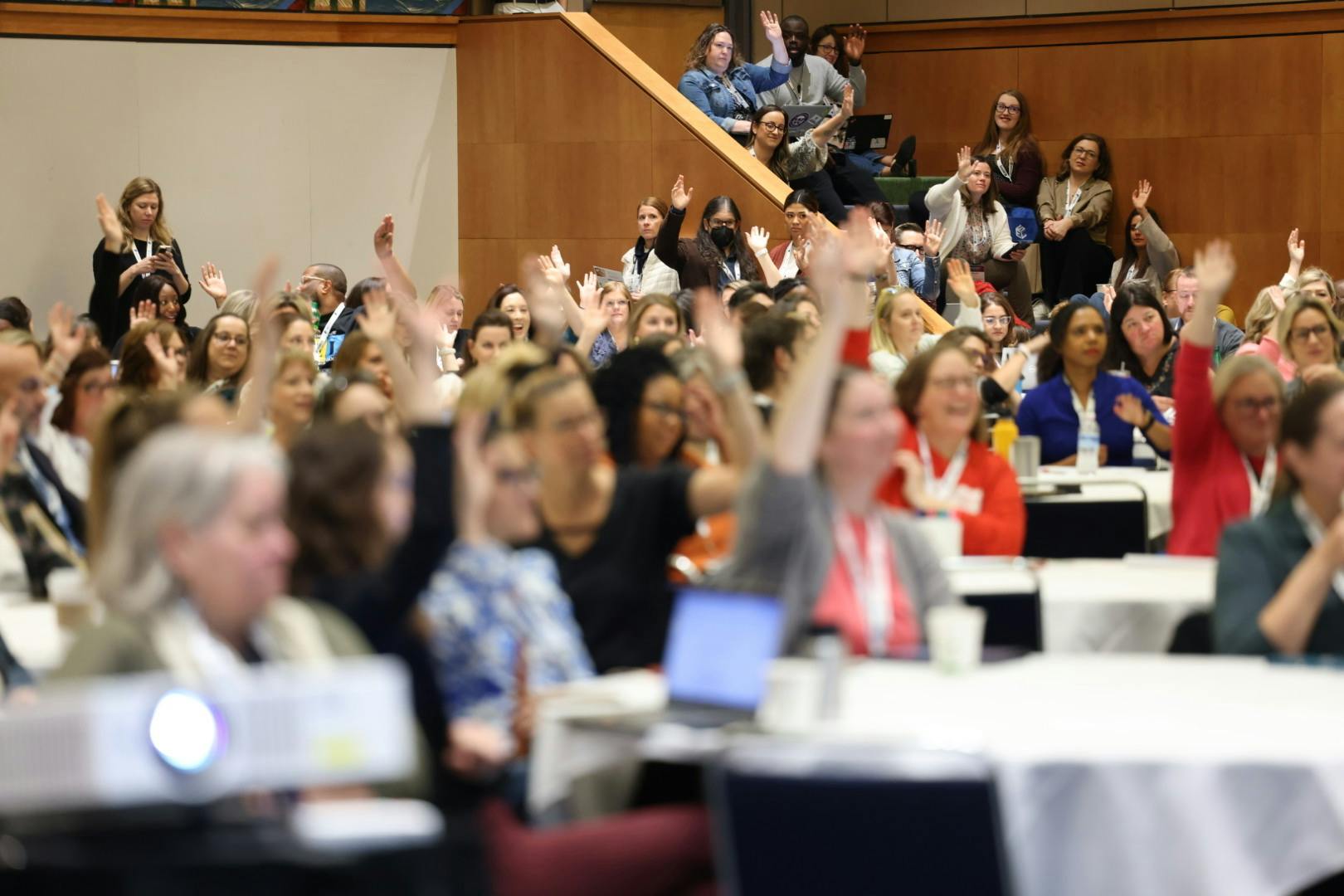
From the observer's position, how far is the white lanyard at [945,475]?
17.1ft

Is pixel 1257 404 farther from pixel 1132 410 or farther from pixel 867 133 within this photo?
pixel 867 133

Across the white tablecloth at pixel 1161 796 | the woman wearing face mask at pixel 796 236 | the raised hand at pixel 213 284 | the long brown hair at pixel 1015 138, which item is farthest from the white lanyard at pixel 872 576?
the long brown hair at pixel 1015 138

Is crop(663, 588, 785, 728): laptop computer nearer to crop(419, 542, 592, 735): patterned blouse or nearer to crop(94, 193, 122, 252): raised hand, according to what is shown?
crop(419, 542, 592, 735): patterned blouse

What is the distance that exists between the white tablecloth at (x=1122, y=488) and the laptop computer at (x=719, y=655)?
111 inches

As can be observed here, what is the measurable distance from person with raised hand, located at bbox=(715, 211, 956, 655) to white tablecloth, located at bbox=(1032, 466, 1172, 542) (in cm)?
200

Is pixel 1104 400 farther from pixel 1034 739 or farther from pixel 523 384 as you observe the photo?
pixel 1034 739

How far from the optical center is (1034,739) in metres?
2.97

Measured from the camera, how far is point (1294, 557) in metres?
3.78

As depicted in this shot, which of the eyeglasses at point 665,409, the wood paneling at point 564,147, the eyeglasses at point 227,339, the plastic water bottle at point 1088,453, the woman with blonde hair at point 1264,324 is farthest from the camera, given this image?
the wood paneling at point 564,147

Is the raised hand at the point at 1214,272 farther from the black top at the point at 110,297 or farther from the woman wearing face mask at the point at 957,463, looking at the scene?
the black top at the point at 110,297

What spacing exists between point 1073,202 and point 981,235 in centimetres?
142

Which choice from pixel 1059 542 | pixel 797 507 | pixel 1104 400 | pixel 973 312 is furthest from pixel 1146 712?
pixel 973 312

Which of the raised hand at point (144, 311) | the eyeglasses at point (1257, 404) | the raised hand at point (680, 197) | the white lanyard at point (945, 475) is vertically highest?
the raised hand at point (680, 197)

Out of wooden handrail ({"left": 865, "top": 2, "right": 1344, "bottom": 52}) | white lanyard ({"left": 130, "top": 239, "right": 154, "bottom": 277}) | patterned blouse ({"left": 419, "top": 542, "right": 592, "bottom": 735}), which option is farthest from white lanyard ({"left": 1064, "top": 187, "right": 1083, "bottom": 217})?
patterned blouse ({"left": 419, "top": 542, "right": 592, "bottom": 735})
